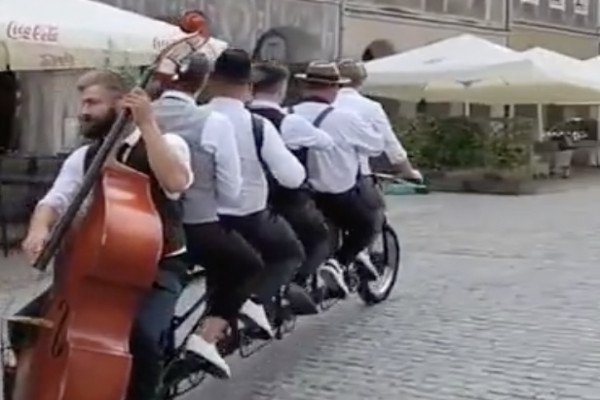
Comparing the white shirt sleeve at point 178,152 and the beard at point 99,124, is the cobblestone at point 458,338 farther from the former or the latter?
the beard at point 99,124

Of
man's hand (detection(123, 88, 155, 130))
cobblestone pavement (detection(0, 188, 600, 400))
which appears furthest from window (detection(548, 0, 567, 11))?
man's hand (detection(123, 88, 155, 130))

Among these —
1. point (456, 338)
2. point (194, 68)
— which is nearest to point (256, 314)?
point (194, 68)

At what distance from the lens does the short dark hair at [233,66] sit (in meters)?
6.38

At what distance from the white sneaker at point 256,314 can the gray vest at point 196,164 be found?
2.51 feet

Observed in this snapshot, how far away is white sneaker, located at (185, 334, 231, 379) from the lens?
605 cm

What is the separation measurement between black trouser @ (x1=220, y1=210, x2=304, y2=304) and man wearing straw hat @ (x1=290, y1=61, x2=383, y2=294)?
176cm

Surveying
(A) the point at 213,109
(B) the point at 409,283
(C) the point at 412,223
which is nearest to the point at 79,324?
(A) the point at 213,109

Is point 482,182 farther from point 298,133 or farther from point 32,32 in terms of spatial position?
point 298,133

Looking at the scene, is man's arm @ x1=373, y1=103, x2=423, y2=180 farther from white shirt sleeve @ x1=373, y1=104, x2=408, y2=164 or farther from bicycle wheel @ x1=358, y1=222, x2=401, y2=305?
bicycle wheel @ x1=358, y1=222, x2=401, y2=305

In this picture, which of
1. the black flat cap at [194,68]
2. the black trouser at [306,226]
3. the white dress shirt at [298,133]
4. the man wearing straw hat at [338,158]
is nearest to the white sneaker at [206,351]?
the black flat cap at [194,68]

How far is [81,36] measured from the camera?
11117 mm

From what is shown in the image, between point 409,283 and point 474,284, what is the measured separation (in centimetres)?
52

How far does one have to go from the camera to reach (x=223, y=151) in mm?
6094

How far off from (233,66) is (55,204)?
154 centimetres
